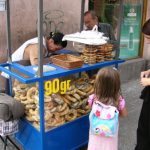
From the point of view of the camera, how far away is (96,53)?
3199 mm

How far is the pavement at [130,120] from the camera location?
12.1ft

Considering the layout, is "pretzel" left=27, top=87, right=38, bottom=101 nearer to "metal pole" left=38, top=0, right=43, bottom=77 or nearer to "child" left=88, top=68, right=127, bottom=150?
"metal pole" left=38, top=0, right=43, bottom=77

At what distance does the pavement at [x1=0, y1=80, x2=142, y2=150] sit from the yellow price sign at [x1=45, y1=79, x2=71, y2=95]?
Answer: 2.98ft

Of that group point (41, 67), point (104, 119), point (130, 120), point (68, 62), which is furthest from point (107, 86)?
point (130, 120)

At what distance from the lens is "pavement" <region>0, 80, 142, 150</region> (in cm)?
369

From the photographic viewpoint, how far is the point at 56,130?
2.96 metres

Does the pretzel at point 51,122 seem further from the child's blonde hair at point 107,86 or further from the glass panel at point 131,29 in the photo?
the glass panel at point 131,29

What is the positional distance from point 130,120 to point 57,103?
5.78ft

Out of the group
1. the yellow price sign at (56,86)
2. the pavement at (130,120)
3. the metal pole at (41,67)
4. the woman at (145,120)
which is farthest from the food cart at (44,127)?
the woman at (145,120)

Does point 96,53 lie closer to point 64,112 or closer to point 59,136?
point 64,112

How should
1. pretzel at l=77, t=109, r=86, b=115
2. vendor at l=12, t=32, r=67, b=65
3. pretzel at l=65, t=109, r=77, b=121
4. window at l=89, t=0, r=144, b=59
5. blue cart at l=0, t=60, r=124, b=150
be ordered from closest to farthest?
blue cart at l=0, t=60, r=124, b=150 → pretzel at l=65, t=109, r=77, b=121 → pretzel at l=77, t=109, r=86, b=115 → vendor at l=12, t=32, r=67, b=65 → window at l=89, t=0, r=144, b=59

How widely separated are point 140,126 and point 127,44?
155 inches

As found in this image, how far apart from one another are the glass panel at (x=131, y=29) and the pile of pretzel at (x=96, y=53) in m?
3.25

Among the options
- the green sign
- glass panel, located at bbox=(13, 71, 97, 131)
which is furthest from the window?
glass panel, located at bbox=(13, 71, 97, 131)
